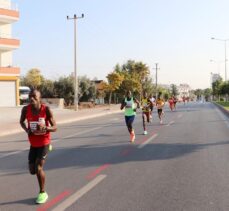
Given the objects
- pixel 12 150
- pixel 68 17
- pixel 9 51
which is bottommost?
pixel 12 150

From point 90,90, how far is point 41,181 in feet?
180

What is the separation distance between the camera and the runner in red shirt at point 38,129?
6426mm

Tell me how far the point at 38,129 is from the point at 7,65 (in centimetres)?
4377

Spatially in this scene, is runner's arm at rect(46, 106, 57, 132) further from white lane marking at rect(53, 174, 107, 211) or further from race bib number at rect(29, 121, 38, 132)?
white lane marking at rect(53, 174, 107, 211)

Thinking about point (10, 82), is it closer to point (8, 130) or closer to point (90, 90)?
point (90, 90)

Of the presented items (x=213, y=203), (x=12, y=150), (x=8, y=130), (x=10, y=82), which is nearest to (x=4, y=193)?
(x=213, y=203)

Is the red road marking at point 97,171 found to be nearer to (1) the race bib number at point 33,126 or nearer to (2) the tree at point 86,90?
(1) the race bib number at point 33,126

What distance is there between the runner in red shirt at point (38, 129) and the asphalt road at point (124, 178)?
1.61 ft

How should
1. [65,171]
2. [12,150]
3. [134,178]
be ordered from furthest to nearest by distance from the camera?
[12,150]
[65,171]
[134,178]

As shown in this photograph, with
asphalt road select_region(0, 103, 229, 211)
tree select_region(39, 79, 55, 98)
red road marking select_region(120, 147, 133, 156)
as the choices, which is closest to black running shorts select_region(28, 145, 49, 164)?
asphalt road select_region(0, 103, 229, 211)

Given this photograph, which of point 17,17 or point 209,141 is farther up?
point 17,17

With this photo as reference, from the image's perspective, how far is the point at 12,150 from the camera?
12969 mm

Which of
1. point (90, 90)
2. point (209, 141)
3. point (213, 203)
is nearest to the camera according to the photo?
point (213, 203)

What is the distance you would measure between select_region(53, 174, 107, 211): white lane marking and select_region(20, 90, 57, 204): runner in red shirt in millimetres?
342
